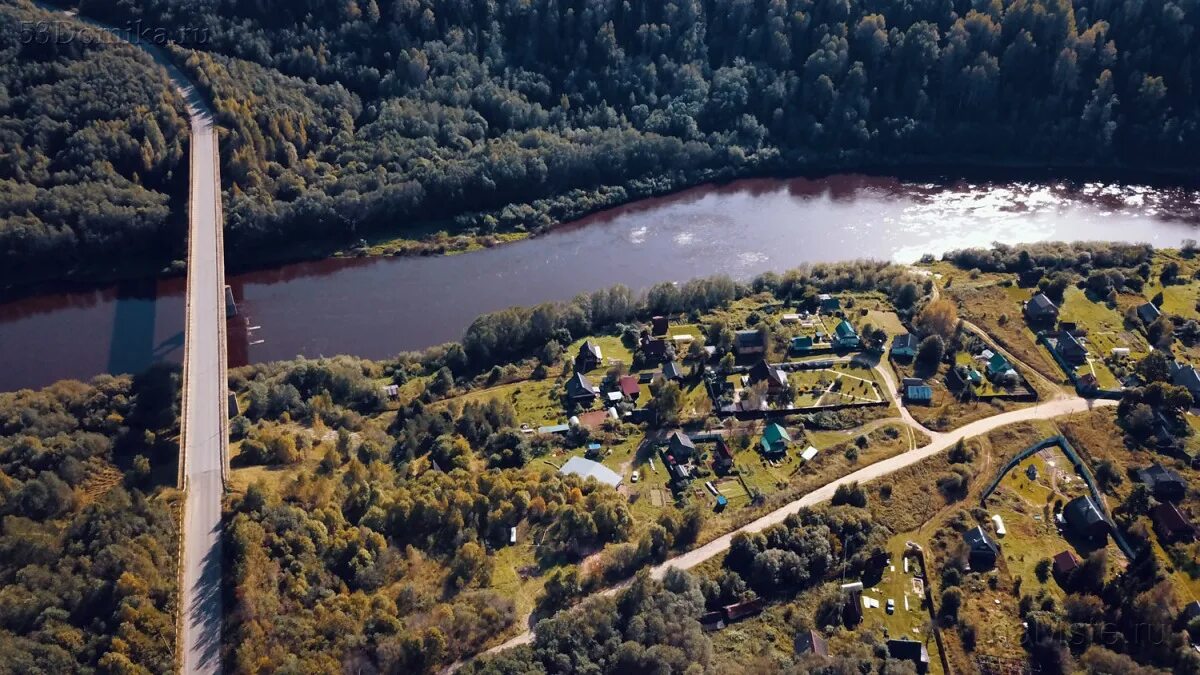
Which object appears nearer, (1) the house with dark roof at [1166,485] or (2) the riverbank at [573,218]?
(1) the house with dark roof at [1166,485]

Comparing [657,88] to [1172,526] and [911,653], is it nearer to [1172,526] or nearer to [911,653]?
[1172,526]

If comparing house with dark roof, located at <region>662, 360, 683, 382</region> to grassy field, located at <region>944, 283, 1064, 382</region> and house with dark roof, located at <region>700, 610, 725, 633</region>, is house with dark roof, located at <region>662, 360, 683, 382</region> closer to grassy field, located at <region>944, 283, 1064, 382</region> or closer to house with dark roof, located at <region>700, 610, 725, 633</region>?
house with dark roof, located at <region>700, 610, 725, 633</region>

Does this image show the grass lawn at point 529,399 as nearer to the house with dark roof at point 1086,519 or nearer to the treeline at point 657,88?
the treeline at point 657,88

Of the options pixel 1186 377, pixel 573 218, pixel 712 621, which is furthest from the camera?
pixel 573 218

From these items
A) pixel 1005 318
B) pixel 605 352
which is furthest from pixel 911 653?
pixel 1005 318

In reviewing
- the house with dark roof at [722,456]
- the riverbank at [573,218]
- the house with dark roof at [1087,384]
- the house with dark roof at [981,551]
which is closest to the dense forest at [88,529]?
the riverbank at [573,218]

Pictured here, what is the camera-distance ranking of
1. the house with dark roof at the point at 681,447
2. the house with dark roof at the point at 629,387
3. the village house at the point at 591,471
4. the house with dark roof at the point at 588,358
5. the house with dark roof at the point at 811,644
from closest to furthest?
the house with dark roof at the point at 811,644 < the village house at the point at 591,471 < the house with dark roof at the point at 681,447 < the house with dark roof at the point at 629,387 < the house with dark roof at the point at 588,358
